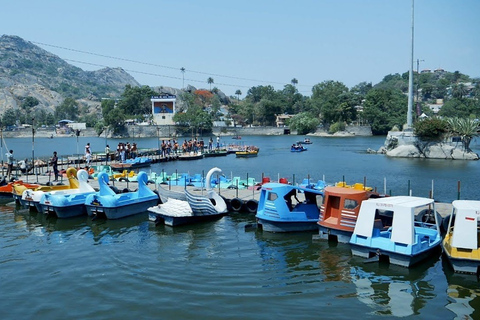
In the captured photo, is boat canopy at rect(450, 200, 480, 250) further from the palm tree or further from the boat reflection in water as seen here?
the palm tree

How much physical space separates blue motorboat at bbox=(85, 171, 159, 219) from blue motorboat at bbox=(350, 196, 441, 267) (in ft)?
41.2

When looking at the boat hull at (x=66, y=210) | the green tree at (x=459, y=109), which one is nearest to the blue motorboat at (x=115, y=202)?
the boat hull at (x=66, y=210)

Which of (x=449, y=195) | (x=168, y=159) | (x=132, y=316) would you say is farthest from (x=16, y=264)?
(x=168, y=159)

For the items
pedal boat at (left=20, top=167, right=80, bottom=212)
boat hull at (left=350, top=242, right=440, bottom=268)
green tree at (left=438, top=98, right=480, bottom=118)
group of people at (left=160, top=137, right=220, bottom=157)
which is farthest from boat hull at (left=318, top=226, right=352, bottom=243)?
green tree at (left=438, top=98, right=480, bottom=118)

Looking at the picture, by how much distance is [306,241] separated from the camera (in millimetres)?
19703

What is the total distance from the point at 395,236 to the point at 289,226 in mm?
5627

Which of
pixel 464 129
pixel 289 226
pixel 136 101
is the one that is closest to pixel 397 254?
pixel 289 226

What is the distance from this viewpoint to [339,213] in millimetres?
18938

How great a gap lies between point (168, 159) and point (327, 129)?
90.9 meters

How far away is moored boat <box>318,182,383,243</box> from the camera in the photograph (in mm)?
18578

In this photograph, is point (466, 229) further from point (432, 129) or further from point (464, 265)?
point (432, 129)

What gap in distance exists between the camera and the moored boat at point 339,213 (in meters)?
18.6

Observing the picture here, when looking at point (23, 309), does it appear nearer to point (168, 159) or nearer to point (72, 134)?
point (168, 159)

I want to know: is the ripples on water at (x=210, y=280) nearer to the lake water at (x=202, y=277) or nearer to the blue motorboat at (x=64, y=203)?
the lake water at (x=202, y=277)
